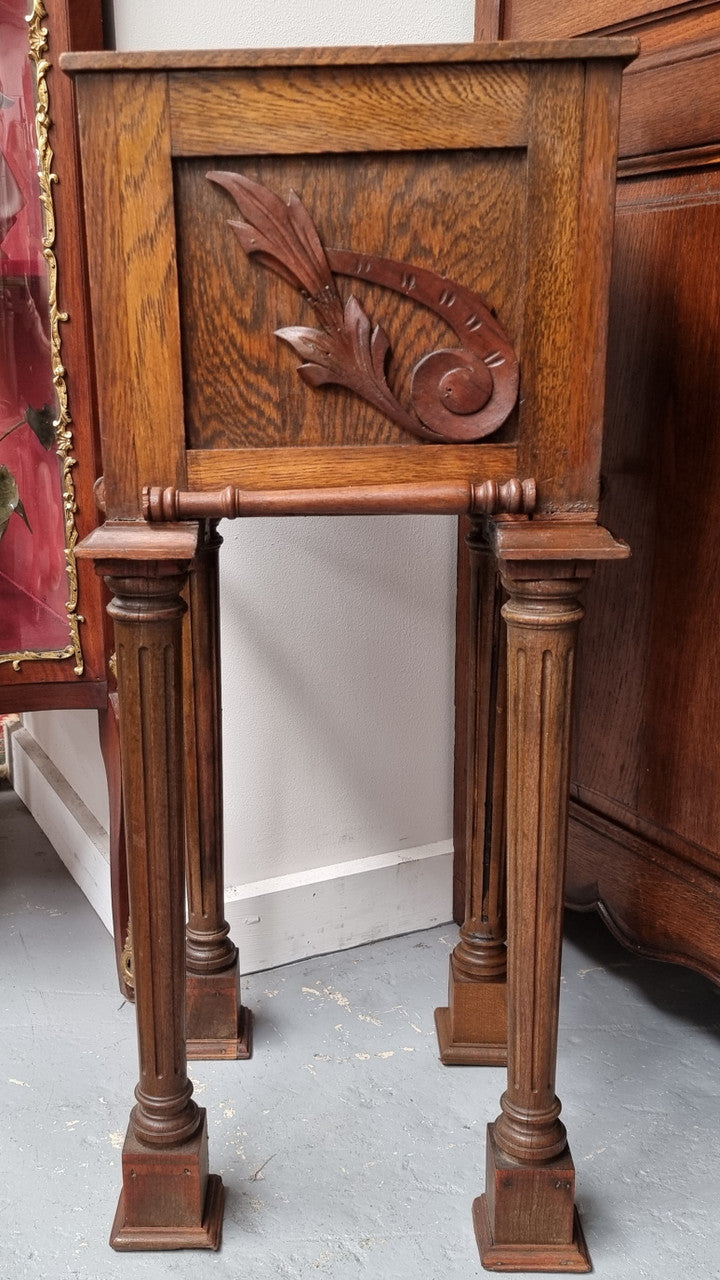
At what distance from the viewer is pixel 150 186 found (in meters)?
0.86

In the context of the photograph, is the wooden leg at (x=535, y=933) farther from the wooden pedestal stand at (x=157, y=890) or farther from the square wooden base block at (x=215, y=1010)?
the square wooden base block at (x=215, y=1010)

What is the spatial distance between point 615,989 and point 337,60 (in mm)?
1155

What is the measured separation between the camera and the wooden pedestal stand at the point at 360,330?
85cm

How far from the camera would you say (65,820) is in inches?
72.8

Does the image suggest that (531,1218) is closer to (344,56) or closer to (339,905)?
Result: (339,905)

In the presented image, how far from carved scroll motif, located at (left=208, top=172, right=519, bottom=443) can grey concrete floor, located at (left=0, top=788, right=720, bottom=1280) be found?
29.3 inches

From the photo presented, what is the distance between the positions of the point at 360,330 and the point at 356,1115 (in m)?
0.84

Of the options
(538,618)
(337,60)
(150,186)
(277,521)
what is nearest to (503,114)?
(337,60)

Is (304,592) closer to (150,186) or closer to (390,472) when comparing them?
(390,472)

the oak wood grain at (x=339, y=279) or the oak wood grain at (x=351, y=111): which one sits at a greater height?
the oak wood grain at (x=351, y=111)

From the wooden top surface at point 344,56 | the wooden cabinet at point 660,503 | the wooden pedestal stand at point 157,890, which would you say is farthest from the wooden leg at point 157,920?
the wooden cabinet at point 660,503

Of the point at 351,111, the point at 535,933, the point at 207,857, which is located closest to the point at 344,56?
the point at 351,111

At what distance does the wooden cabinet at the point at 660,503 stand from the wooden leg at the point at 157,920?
564 millimetres

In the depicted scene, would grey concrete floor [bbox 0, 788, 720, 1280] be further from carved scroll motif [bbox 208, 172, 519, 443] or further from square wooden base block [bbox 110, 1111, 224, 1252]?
carved scroll motif [bbox 208, 172, 519, 443]
